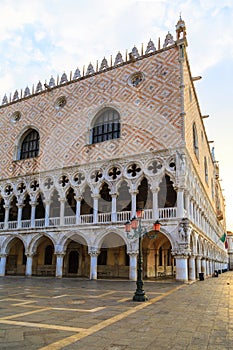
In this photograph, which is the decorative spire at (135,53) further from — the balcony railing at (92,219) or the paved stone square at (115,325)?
the paved stone square at (115,325)

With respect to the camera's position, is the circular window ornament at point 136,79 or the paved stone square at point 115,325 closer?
the paved stone square at point 115,325

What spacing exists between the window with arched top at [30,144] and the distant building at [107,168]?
3.0 inches

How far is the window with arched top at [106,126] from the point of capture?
17.2 m

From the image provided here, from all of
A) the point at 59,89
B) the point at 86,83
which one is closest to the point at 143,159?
the point at 86,83

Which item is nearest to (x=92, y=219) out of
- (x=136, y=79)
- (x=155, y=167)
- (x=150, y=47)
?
(x=155, y=167)

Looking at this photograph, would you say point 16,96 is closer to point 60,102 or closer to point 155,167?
point 60,102

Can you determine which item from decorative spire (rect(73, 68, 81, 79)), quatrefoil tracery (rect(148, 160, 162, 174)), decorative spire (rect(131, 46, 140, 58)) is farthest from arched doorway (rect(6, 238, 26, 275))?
decorative spire (rect(131, 46, 140, 58))

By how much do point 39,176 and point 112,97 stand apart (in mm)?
6351

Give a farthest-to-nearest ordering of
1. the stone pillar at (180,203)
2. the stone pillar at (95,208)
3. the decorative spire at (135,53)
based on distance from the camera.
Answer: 1. the decorative spire at (135,53)
2. the stone pillar at (95,208)
3. the stone pillar at (180,203)

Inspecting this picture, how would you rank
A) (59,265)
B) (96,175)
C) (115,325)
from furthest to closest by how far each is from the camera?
(96,175), (59,265), (115,325)

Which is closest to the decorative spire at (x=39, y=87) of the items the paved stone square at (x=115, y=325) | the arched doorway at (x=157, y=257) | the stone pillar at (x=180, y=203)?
the arched doorway at (x=157, y=257)

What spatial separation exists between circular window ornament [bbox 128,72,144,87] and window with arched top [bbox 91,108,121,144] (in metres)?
1.78

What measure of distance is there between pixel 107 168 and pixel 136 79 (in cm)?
519

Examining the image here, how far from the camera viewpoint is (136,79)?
56.2ft
